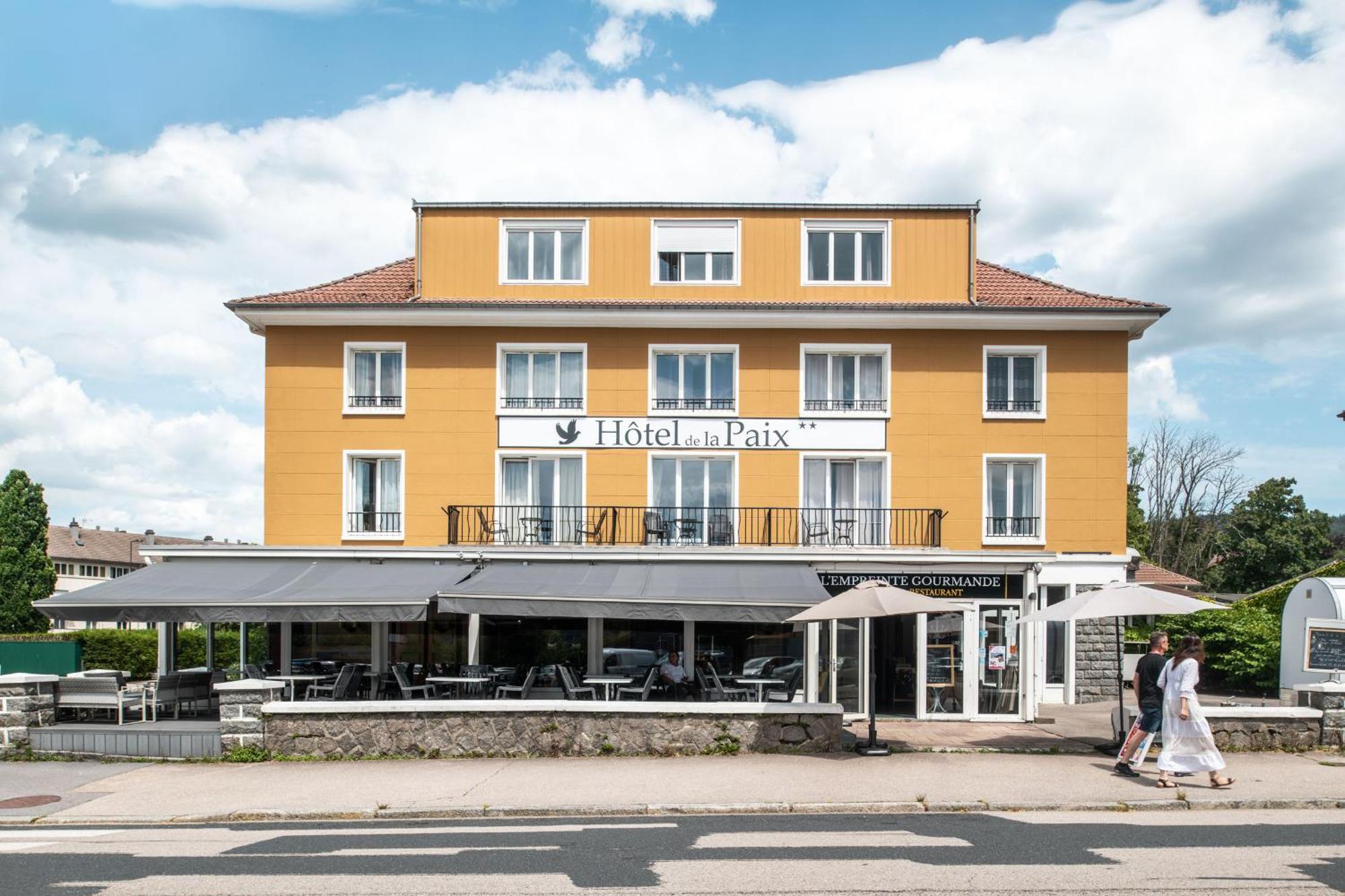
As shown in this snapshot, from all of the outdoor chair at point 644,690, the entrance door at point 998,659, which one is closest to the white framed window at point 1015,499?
the entrance door at point 998,659

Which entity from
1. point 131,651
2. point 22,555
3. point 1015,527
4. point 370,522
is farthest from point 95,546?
point 1015,527

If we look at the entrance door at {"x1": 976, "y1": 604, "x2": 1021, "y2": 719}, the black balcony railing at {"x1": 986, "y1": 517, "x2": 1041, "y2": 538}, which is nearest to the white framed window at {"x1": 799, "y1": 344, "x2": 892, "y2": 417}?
the black balcony railing at {"x1": 986, "y1": 517, "x2": 1041, "y2": 538}

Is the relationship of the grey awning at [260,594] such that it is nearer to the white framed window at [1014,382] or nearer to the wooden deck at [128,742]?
the wooden deck at [128,742]

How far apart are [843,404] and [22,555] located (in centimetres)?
4100

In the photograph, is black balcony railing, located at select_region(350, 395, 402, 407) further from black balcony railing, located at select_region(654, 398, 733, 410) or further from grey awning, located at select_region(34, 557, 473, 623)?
black balcony railing, located at select_region(654, 398, 733, 410)

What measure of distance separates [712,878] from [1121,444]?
17.8 metres

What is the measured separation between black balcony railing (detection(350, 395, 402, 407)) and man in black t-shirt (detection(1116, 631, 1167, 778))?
1517 cm

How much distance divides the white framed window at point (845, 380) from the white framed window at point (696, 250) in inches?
96.2

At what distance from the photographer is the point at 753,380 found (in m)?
23.6

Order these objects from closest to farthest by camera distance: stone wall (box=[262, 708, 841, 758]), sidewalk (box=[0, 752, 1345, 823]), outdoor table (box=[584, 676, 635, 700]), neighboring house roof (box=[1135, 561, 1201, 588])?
sidewalk (box=[0, 752, 1345, 823]) < stone wall (box=[262, 708, 841, 758]) < outdoor table (box=[584, 676, 635, 700]) < neighboring house roof (box=[1135, 561, 1201, 588])

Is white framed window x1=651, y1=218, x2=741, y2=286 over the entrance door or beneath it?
over

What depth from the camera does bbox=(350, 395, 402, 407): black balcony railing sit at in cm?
2381

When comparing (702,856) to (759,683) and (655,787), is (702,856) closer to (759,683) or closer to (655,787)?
(655,787)

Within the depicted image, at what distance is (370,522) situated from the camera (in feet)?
77.9
